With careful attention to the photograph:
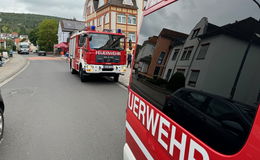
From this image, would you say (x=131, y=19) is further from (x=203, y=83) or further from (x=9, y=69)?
(x=203, y=83)

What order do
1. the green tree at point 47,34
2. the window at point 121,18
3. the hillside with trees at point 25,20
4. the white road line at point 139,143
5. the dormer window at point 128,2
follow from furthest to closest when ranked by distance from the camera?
the hillside with trees at point 25,20 < the green tree at point 47,34 < the dormer window at point 128,2 < the window at point 121,18 < the white road line at point 139,143

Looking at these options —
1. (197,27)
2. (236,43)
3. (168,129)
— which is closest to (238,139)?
(236,43)

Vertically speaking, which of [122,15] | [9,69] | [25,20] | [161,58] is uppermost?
[25,20]

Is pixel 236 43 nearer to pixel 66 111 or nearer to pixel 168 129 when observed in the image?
pixel 168 129

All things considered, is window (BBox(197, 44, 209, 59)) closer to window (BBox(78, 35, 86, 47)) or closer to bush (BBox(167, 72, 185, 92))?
bush (BBox(167, 72, 185, 92))

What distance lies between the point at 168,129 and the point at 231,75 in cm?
64

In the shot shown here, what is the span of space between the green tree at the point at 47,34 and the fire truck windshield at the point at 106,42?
53.8 m

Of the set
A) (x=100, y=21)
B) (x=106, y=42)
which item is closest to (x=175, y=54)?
(x=106, y=42)

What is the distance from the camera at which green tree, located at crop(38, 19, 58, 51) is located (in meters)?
57.8

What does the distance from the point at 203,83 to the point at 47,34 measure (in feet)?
206

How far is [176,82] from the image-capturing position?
1490mm

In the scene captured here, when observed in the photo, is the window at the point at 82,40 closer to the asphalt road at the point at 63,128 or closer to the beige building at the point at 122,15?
the asphalt road at the point at 63,128

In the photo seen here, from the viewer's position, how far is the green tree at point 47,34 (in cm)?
5775

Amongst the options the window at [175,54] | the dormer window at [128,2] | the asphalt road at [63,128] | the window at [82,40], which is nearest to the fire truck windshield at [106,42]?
the window at [82,40]
